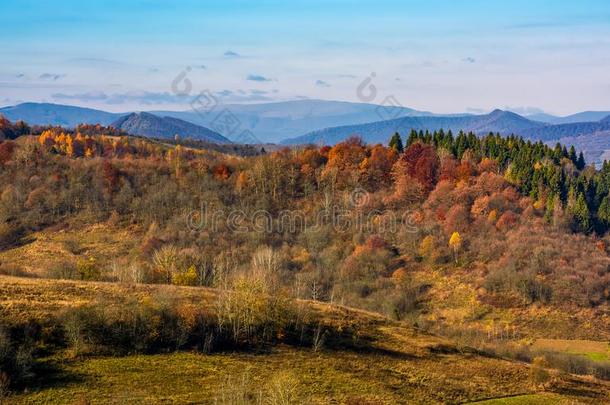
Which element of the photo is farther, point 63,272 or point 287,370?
point 63,272

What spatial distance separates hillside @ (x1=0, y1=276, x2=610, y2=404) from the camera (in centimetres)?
5041

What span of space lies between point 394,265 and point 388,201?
27191 millimetres

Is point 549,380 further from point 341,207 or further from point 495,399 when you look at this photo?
point 341,207

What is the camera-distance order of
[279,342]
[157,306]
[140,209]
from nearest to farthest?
[157,306]
[279,342]
[140,209]

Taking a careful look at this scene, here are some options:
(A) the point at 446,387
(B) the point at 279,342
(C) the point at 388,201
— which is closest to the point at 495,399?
(A) the point at 446,387

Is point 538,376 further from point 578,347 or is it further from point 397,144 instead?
point 397,144

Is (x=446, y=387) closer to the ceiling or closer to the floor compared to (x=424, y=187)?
closer to the floor

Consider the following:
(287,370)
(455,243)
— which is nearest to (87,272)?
(287,370)

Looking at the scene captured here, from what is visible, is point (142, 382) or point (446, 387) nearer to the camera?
point (142, 382)

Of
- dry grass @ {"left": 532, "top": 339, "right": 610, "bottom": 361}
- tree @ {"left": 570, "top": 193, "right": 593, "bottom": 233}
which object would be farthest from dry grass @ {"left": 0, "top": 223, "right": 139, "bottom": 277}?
tree @ {"left": 570, "top": 193, "right": 593, "bottom": 233}

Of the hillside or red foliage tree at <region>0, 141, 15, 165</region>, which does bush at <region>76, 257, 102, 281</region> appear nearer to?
the hillside

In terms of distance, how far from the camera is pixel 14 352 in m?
52.2

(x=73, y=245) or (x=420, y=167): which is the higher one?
(x=420, y=167)

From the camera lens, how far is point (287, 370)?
59.8 m
